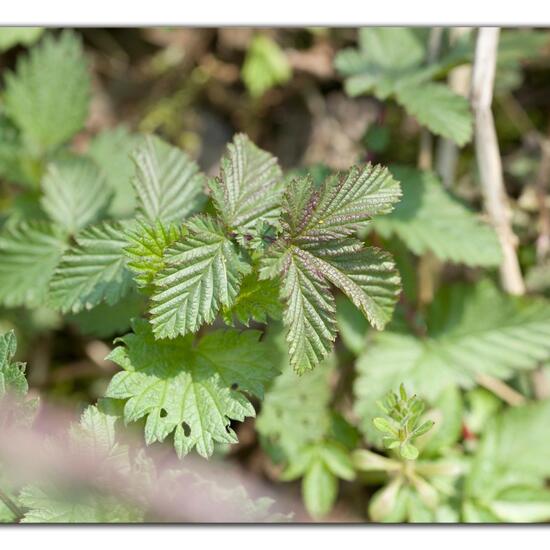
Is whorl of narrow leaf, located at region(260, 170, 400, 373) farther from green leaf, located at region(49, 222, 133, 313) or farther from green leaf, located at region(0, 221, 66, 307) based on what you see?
green leaf, located at region(0, 221, 66, 307)

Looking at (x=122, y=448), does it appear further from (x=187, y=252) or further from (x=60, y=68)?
(x=60, y=68)

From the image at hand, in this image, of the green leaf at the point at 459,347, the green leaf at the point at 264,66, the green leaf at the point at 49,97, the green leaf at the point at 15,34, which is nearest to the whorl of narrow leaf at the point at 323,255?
the green leaf at the point at 459,347

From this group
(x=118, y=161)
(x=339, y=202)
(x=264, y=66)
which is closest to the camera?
(x=339, y=202)

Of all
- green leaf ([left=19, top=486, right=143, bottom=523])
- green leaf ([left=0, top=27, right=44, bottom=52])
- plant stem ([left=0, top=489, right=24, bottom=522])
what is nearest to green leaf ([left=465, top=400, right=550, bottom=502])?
green leaf ([left=19, top=486, right=143, bottom=523])

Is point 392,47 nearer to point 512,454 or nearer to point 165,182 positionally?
point 165,182

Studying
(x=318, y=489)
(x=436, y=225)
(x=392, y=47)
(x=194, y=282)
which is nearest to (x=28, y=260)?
(x=194, y=282)

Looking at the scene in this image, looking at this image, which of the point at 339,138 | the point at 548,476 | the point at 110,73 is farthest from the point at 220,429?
the point at 110,73

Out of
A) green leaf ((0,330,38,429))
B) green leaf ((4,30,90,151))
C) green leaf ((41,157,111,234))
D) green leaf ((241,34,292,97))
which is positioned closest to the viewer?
green leaf ((0,330,38,429))
